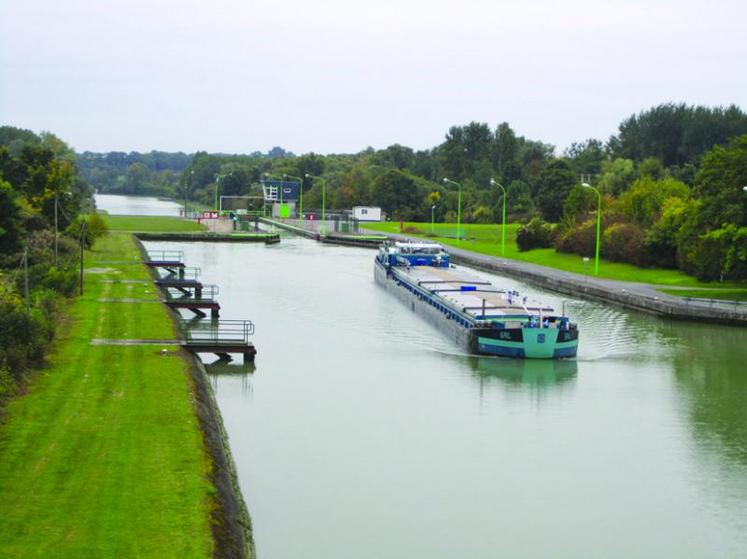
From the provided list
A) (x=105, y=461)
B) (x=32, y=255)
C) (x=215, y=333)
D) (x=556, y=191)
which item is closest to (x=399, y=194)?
(x=556, y=191)

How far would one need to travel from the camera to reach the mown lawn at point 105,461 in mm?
Answer: 14938

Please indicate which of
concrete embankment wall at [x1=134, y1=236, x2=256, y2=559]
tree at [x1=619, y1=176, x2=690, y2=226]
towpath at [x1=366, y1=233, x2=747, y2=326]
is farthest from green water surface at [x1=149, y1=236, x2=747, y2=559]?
tree at [x1=619, y1=176, x2=690, y2=226]

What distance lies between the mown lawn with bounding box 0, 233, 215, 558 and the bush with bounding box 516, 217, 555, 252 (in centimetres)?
5327

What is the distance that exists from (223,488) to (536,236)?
210 feet

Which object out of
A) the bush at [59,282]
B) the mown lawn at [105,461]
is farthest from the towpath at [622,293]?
the bush at [59,282]

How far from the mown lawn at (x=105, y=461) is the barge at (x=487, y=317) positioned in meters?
10.7

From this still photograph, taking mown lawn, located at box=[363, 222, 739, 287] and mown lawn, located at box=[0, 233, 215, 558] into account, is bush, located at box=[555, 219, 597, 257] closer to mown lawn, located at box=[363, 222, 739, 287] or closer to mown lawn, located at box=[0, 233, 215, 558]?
mown lawn, located at box=[363, 222, 739, 287]

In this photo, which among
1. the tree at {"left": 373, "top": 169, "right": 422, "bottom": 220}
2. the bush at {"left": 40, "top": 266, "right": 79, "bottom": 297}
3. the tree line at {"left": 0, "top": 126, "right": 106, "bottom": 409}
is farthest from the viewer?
the tree at {"left": 373, "top": 169, "right": 422, "bottom": 220}

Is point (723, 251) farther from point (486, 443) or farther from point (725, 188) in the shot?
point (486, 443)

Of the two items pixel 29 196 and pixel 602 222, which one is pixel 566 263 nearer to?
pixel 602 222

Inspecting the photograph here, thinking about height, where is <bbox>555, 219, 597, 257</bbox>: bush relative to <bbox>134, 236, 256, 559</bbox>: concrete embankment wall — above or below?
above

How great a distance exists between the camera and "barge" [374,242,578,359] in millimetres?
34688

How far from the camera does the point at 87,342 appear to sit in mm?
30359

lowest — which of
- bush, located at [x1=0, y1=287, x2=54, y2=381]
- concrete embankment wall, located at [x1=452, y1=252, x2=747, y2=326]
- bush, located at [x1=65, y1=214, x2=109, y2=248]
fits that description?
concrete embankment wall, located at [x1=452, y1=252, x2=747, y2=326]
